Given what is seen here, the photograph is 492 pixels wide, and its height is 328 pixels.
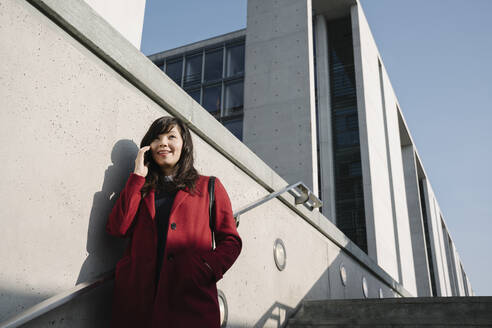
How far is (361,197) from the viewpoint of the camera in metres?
14.9

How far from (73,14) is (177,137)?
930 mm

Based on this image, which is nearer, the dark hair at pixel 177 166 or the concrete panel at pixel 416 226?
the dark hair at pixel 177 166

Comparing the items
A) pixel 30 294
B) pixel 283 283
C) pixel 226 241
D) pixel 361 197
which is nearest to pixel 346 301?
pixel 283 283

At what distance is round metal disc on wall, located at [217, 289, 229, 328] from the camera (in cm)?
382

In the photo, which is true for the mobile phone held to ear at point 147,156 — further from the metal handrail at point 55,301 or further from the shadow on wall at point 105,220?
the metal handrail at point 55,301

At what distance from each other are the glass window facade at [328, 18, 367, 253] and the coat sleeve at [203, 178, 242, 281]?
11663mm

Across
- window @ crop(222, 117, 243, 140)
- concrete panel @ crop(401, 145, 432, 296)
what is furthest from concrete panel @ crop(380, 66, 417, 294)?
window @ crop(222, 117, 243, 140)

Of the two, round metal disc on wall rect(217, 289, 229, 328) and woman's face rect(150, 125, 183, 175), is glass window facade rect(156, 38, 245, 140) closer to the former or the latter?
round metal disc on wall rect(217, 289, 229, 328)

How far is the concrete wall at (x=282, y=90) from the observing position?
9898 millimetres

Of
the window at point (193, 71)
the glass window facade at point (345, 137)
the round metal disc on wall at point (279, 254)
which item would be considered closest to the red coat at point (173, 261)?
the round metal disc on wall at point (279, 254)

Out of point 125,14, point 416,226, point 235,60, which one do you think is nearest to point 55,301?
point 125,14

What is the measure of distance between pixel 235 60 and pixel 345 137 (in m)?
7.38

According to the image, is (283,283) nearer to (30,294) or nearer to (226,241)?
(226,241)

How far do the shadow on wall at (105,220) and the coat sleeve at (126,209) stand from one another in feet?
0.36
